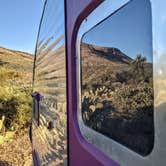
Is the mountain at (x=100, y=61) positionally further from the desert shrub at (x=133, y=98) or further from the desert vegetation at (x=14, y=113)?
the desert vegetation at (x=14, y=113)

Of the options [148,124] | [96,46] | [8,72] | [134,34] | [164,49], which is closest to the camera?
[164,49]

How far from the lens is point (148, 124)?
1076mm

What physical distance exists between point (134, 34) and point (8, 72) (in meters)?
12.8

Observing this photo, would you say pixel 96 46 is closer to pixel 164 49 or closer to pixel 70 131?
pixel 70 131

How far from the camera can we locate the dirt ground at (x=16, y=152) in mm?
7891

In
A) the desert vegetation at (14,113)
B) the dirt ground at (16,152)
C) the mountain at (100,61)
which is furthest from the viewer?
the desert vegetation at (14,113)

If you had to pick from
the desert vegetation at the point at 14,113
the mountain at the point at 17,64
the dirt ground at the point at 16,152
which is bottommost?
the dirt ground at the point at 16,152

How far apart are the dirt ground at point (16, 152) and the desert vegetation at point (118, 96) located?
20.6 feet

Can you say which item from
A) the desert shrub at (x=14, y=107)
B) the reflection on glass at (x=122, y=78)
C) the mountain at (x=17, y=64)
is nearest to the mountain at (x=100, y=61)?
the reflection on glass at (x=122, y=78)

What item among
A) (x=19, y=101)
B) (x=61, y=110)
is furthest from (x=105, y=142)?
(x=19, y=101)

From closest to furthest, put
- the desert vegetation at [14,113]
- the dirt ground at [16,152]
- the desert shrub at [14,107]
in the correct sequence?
the dirt ground at [16,152]
the desert vegetation at [14,113]
the desert shrub at [14,107]

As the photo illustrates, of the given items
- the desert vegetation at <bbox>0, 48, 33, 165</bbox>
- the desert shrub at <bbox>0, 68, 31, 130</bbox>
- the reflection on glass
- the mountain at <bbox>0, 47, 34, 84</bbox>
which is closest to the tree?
the reflection on glass

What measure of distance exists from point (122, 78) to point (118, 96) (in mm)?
72

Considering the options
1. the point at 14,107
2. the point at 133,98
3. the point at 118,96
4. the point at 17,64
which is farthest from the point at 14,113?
the point at 133,98
